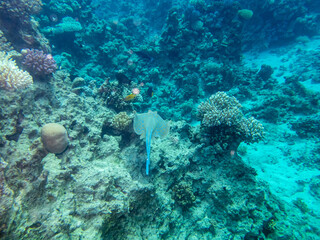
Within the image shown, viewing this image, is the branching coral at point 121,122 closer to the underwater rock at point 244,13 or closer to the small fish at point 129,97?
the small fish at point 129,97

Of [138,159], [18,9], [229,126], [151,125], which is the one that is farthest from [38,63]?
[229,126]

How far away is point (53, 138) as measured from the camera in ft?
11.6

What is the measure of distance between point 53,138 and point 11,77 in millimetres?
2193

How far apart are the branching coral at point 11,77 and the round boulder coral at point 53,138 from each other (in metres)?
1.68

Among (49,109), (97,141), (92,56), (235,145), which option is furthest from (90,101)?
(92,56)

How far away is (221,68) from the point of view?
11828mm

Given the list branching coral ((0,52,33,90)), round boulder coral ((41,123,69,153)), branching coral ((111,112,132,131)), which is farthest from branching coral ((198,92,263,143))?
branching coral ((0,52,33,90))

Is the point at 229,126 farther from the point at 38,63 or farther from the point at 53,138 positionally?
the point at 38,63

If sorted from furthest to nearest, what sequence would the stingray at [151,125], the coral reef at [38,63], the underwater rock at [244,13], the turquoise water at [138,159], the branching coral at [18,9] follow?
the underwater rock at [244,13], the branching coral at [18,9], the coral reef at [38,63], the stingray at [151,125], the turquoise water at [138,159]

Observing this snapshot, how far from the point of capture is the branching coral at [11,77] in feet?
13.0

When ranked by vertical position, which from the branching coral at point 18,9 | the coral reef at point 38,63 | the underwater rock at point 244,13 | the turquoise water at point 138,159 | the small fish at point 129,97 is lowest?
the turquoise water at point 138,159

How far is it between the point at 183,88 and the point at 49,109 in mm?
8550

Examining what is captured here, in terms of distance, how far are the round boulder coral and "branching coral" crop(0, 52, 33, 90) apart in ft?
5.51

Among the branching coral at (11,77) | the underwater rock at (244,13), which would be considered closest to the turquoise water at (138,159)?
the branching coral at (11,77)
